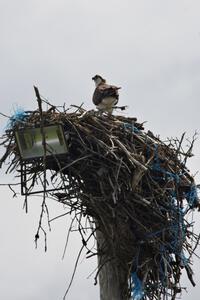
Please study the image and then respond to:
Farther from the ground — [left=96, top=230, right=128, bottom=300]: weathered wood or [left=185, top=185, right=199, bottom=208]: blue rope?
[left=185, top=185, right=199, bottom=208]: blue rope

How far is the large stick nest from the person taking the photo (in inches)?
277

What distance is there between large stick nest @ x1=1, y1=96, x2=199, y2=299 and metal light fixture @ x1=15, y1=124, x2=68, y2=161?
0.29ft

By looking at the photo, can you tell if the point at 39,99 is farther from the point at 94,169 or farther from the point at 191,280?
the point at 191,280

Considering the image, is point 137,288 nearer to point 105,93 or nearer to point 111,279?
point 111,279

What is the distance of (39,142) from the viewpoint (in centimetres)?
702

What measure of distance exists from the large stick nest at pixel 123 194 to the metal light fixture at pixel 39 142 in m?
0.09

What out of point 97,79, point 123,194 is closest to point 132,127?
point 123,194

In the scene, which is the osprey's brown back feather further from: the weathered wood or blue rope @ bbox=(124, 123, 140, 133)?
the weathered wood

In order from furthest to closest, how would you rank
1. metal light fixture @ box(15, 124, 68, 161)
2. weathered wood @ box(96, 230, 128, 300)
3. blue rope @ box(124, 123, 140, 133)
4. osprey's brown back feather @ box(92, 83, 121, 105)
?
osprey's brown back feather @ box(92, 83, 121, 105) < blue rope @ box(124, 123, 140, 133) < metal light fixture @ box(15, 124, 68, 161) < weathered wood @ box(96, 230, 128, 300)

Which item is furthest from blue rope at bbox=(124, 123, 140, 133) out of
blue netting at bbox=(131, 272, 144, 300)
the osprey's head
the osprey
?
the osprey's head

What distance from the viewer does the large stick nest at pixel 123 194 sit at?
7.04 m

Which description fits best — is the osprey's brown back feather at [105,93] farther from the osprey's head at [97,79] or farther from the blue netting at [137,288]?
the blue netting at [137,288]

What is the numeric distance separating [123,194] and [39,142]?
3.02 feet

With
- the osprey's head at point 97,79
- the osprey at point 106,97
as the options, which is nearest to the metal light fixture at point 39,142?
the osprey at point 106,97
